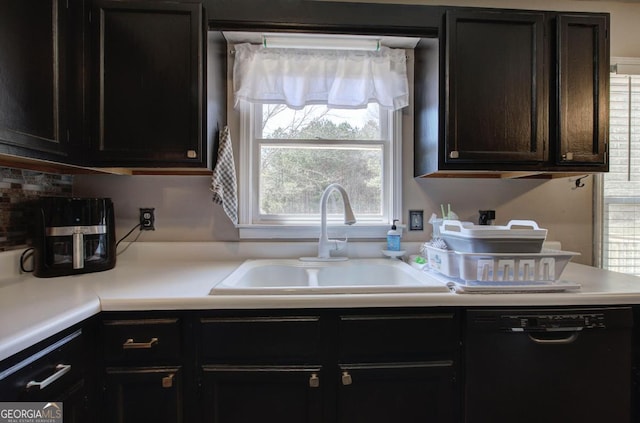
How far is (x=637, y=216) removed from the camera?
1683 millimetres

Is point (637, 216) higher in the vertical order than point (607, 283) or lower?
higher

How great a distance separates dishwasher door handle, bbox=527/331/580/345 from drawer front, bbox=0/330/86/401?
1.44 m

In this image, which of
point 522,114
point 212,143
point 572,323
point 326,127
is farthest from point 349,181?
point 572,323

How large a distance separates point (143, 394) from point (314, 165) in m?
1.25

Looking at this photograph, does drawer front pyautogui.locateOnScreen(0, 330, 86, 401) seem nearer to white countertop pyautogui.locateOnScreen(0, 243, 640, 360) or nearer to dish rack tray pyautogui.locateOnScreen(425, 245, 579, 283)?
white countertop pyautogui.locateOnScreen(0, 243, 640, 360)

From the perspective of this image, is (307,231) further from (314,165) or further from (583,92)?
(583,92)

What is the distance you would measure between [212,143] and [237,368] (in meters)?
0.98

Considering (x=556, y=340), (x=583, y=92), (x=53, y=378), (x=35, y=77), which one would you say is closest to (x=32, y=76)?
(x=35, y=77)

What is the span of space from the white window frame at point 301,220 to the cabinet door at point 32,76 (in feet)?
2.48

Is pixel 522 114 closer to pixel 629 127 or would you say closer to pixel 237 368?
pixel 629 127

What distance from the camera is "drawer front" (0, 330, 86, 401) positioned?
669 mm

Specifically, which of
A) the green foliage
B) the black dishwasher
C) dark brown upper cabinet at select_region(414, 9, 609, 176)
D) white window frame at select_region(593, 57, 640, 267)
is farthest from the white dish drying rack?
white window frame at select_region(593, 57, 640, 267)

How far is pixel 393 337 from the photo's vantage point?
3.29ft

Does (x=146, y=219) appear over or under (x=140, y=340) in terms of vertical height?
over
